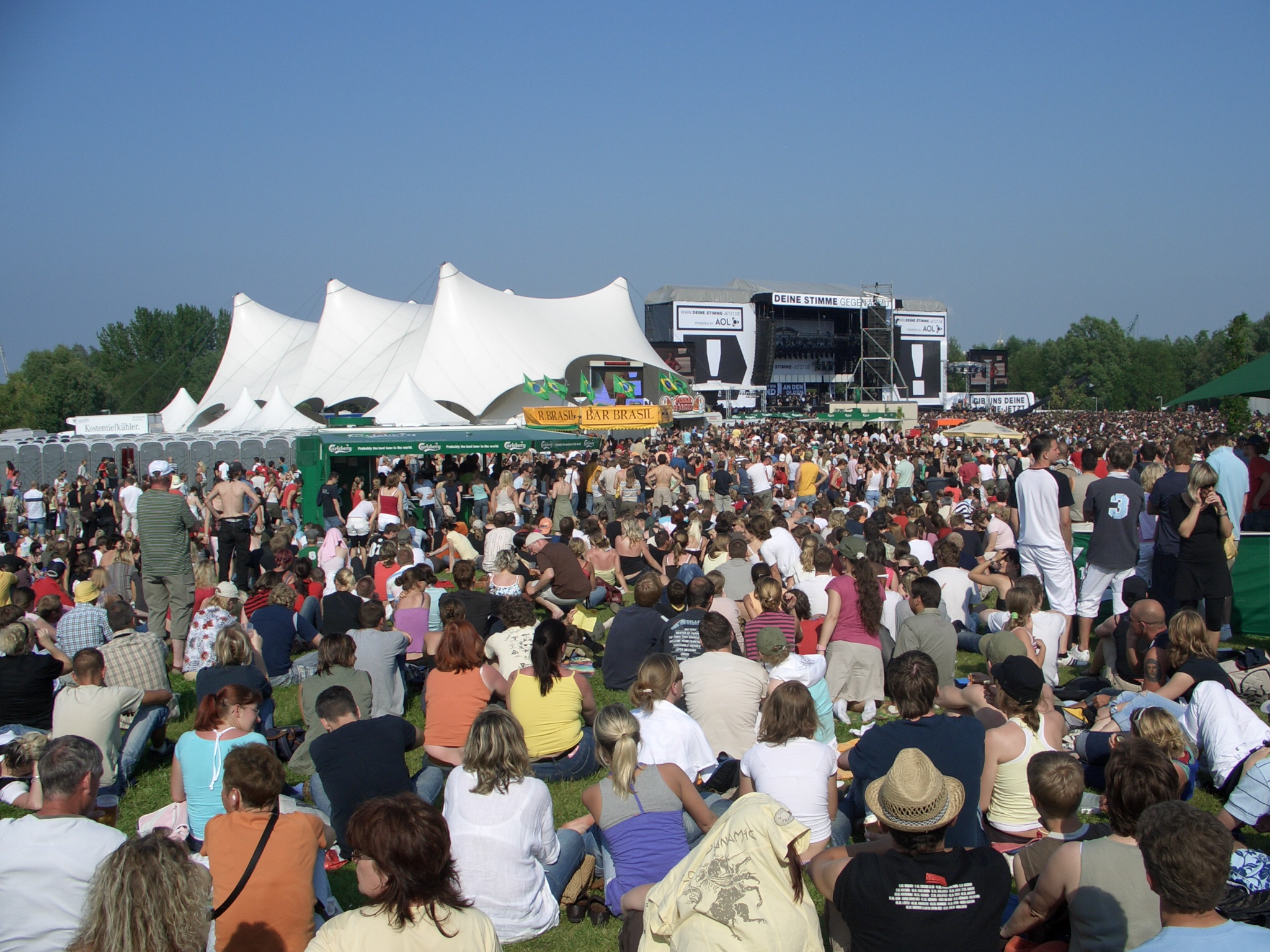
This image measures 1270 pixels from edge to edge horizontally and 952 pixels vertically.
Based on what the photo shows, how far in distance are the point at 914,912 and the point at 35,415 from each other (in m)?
75.6

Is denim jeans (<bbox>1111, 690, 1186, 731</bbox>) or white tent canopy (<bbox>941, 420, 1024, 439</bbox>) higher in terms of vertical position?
white tent canopy (<bbox>941, 420, 1024, 439</bbox>)

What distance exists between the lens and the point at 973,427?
25703 millimetres

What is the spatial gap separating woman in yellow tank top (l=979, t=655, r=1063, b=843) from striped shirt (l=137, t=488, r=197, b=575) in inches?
271

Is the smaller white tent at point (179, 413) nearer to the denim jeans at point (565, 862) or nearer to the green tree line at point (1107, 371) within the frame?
the denim jeans at point (565, 862)

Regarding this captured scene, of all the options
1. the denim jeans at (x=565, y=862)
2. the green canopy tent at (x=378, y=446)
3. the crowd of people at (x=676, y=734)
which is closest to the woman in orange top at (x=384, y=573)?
the crowd of people at (x=676, y=734)

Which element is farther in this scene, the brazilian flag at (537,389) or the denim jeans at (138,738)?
the brazilian flag at (537,389)

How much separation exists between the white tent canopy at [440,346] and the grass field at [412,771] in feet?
93.7

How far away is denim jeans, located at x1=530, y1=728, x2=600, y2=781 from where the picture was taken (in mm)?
4988

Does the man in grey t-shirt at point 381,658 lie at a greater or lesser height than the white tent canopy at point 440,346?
lesser

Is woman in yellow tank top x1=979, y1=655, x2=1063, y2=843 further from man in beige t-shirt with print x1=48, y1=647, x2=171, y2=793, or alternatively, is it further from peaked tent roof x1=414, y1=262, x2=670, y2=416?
peaked tent roof x1=414, y1=262, x2=670, y2=416

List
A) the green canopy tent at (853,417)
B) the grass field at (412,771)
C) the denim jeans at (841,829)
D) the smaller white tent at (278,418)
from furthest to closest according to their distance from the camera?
the green canopy tent at (853,417) < the smaller white tent at (278,418) < the denim jeans at (841,829) < the grass field at (412,771)

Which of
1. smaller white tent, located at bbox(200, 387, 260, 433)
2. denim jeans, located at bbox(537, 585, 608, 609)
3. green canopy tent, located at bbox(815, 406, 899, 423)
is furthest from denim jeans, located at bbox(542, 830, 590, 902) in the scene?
green canopy tent, located at bbox(815, 406, 899, 423)

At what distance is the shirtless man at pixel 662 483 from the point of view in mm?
14766

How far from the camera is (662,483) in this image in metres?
15.0
